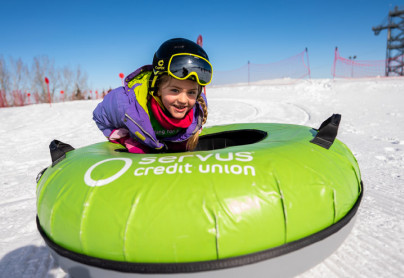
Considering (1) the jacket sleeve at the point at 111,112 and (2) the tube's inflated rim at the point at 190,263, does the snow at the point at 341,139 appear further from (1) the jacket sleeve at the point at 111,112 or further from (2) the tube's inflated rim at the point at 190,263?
(1) the jacket sleeve at the point at 111,112

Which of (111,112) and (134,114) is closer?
(134,114)

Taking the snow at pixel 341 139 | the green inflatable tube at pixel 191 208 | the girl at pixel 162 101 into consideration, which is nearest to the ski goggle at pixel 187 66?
the girl at pixel 162 101

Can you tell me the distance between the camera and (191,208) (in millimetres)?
1194

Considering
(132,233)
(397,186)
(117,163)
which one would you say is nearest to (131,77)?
(117,163)

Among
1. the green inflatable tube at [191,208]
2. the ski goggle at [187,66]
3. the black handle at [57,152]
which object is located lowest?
the green inflatable tube at [191,208]

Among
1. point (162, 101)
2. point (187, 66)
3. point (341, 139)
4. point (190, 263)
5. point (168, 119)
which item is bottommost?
point (341, 139)

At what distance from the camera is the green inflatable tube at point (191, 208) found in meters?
1.18

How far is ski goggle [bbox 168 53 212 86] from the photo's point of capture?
1.97m

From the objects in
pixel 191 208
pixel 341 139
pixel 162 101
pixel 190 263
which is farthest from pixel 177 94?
pixel 341 139

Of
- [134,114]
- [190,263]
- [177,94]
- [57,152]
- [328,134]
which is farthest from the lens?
[134,114]

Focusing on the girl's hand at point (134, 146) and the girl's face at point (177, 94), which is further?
the girl's hand at point (134, 146)

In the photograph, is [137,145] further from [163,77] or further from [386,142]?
[386,142]

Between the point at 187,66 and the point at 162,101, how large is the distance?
443mm

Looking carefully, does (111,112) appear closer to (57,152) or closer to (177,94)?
(57,152)
